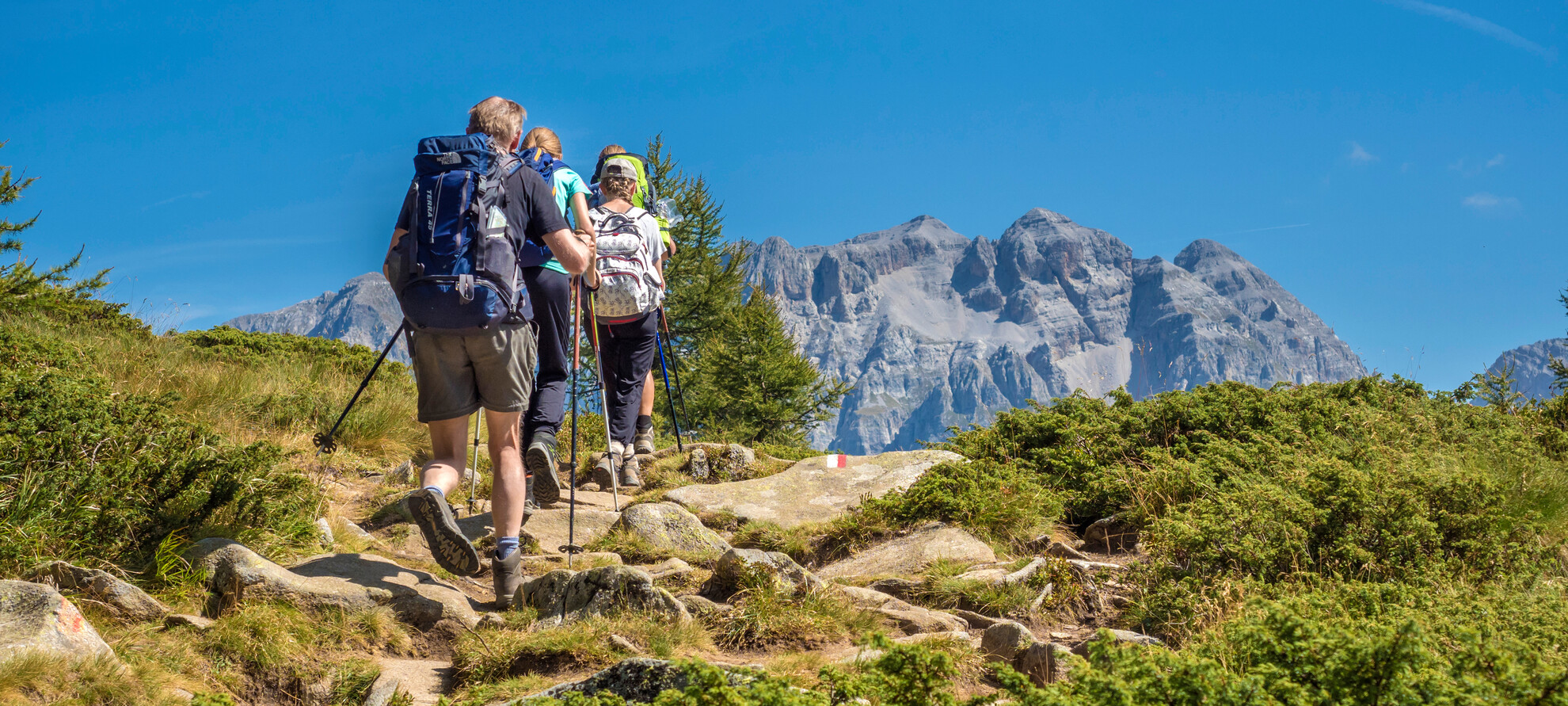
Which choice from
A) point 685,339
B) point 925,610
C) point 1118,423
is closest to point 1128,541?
point 1118,423

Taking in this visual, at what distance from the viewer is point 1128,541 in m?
5.83

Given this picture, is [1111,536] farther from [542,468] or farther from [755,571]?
[542,468]

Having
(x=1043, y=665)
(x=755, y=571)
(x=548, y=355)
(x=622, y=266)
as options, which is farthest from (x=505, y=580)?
(x=622, y=266)

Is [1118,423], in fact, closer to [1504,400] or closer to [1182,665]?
[1504,400]

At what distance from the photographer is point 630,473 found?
24.8 feet

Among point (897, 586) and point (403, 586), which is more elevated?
point (897, 586)

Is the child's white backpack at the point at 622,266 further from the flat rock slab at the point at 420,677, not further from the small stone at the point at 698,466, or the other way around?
the flat rock slab at the point at 420,677

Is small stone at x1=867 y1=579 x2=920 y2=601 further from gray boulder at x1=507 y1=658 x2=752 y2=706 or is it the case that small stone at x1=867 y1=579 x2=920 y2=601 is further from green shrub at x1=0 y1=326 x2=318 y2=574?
green shrub at x1=0 y1=326 x2=318 y2=574

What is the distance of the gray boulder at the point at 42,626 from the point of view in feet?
9.40

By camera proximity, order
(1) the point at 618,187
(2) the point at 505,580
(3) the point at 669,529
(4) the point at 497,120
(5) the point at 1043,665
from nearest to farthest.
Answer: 1. (5) the point at 1043,665
2. (2) the point at 505,580
3. (4) the point at 497,120
4. (3) the point at 669,529
5. (1) the point at 618,187

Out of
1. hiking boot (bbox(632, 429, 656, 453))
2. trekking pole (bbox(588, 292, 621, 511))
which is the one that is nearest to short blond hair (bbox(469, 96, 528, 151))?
trekking pole (bbox(588, 292, 621, 511))

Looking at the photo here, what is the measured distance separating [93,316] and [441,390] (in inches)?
389

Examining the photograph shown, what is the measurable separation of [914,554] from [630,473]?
3.02m

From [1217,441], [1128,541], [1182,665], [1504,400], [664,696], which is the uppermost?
[1504,400]
